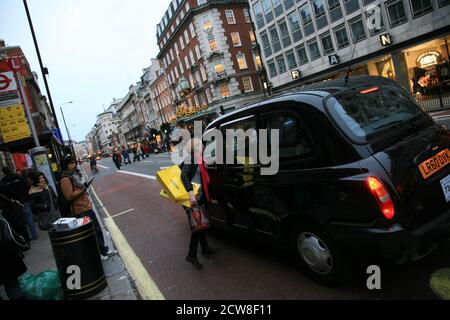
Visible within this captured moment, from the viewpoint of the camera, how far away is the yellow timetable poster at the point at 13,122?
11297mm

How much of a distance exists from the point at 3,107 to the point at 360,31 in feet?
84.2

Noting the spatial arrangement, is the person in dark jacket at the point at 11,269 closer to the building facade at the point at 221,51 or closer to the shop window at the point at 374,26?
the shop window at the point at 374,26

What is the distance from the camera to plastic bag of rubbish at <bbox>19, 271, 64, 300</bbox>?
433cm

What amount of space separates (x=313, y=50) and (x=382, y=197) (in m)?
32.5

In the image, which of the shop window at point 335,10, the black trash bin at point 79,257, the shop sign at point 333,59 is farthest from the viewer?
the shop sign at point 333,59

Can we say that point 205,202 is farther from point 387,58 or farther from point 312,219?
point 387,58

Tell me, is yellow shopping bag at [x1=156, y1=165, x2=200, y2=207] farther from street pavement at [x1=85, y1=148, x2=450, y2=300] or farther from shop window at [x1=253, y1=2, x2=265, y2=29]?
shop window at [x1=253, y1=2, x2=265, y2=29]

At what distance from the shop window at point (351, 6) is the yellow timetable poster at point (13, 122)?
25326mm

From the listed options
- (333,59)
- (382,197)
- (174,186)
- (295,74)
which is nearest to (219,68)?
(295,74)

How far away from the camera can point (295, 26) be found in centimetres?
3456

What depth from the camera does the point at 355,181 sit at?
3.13 m

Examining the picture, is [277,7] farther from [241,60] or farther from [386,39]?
[386,39]

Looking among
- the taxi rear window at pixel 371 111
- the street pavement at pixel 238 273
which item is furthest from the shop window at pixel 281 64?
the taxi rear window at pixel 371 111

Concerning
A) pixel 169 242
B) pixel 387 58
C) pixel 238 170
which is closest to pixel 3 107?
pixel 169 242
